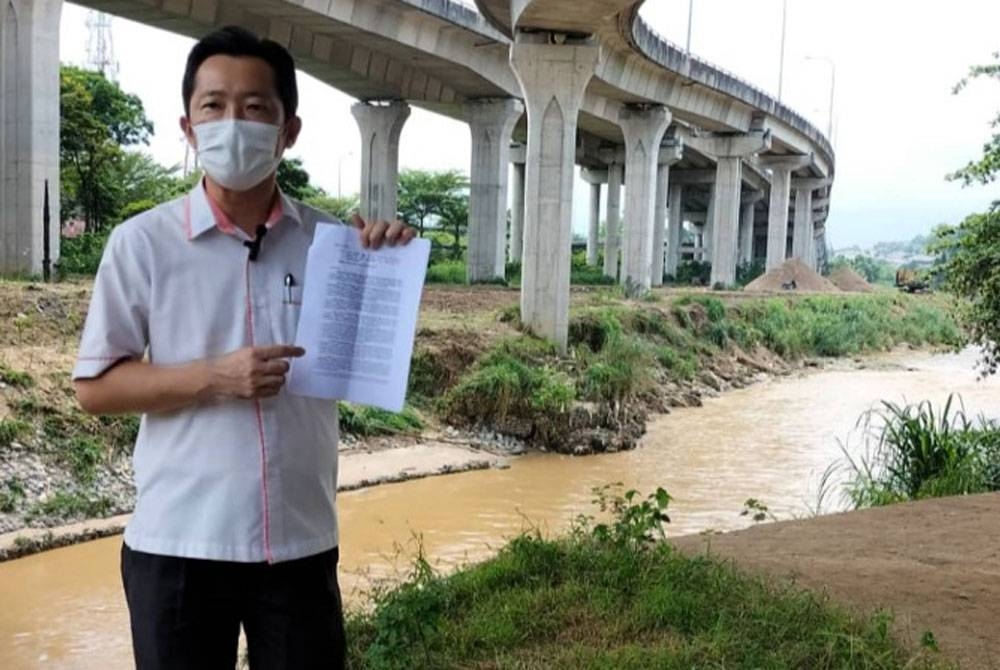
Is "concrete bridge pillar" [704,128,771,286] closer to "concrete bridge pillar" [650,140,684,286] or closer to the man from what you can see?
"concrete bridge pillar" [650,140,684,286]

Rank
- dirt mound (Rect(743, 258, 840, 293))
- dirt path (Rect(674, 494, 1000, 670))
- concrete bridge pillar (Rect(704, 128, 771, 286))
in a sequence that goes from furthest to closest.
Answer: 1. dirt mound (Rect(743, 258, 840, 293))
2. concrete bridge pillar (Rect(704, 128, 771, 286))
3. dirt path (Rect(674, 494, 1000, 670))

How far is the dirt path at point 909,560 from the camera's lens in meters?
5.46

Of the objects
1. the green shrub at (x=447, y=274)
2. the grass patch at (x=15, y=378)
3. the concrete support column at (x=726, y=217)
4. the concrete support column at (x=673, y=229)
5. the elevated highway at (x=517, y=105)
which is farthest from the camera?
the concrete support column at (x=673, y=229)

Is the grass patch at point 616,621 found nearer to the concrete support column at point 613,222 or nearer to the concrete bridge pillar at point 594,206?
the concrete support column at point 613,222

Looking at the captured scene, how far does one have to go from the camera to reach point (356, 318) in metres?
2.66

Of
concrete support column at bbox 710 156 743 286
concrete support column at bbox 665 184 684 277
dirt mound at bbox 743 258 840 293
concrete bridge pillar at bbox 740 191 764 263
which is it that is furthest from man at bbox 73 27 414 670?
concrete bridge pillar at bbox 740 191 764 263

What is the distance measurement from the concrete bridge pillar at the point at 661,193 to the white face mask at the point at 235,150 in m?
38.2

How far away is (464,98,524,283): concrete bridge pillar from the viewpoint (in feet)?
112

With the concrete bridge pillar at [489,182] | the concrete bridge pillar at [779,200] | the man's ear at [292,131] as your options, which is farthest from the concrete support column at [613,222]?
the man's ear at [292,131]

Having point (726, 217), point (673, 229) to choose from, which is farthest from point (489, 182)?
point (673, 229)

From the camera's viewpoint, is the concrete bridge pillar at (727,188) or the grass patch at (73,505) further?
the concrete bridge pillar at (727,188)

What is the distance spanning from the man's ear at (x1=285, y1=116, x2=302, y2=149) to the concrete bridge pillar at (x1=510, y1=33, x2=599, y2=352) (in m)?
17.5

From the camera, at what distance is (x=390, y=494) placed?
12789 mm

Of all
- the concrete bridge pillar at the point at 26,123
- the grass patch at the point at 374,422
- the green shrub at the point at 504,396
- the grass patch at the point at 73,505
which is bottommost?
the grass patch at the point at 73,505
